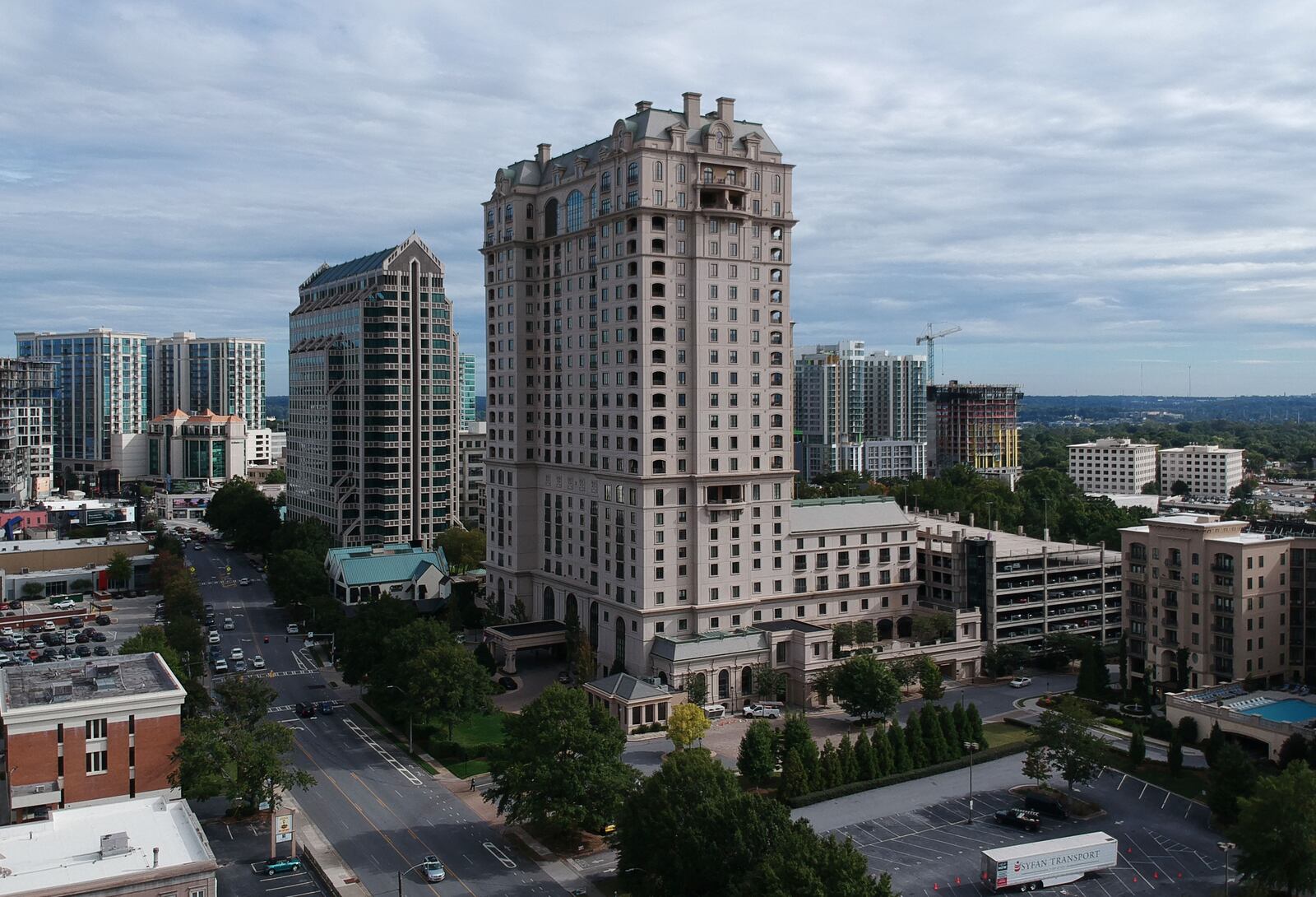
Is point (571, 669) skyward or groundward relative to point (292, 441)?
groundward

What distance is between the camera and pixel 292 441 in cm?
19575

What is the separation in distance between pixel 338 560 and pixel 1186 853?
110202mm

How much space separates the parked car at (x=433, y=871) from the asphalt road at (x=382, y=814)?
434 mm

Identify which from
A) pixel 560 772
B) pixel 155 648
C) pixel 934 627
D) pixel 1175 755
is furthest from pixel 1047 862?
pixel 155 648

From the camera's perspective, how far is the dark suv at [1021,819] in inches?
3031

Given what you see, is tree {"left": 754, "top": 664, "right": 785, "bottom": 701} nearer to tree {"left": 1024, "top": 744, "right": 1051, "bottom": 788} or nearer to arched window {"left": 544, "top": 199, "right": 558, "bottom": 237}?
tree {"left": 1024, "top": 744, "right": 1051, "bottom": 788}

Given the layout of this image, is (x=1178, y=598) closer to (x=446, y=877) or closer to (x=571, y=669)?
(x=571, y=669)

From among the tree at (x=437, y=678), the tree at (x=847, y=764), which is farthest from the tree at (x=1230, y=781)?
the tree at (x=437, y=678)

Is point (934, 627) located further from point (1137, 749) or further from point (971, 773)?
point (971, 773)

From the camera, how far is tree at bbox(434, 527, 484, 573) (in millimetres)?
163375

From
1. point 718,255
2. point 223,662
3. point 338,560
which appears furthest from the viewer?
point 338,560

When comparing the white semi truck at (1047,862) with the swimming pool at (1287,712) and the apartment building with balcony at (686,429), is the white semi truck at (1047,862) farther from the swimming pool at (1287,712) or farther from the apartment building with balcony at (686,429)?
the apartment building with balcony at (686,429)

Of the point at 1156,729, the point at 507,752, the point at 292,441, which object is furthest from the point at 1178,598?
the point at 292,441

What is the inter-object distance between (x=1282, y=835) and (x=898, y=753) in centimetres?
2837
